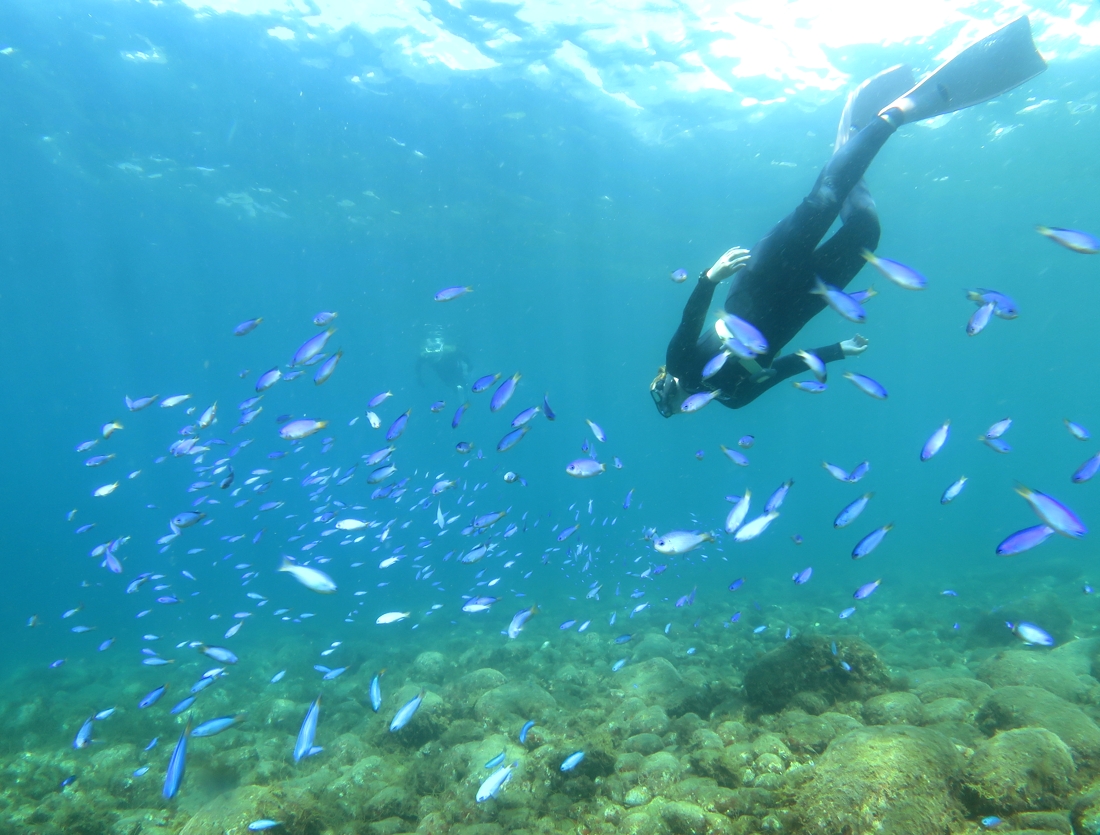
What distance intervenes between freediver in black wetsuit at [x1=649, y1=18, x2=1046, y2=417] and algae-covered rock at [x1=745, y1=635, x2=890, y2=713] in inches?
134

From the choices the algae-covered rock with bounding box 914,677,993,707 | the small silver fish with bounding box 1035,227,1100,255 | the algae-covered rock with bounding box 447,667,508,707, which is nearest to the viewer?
the small silver fish with bounding box 1035,227,1100,255

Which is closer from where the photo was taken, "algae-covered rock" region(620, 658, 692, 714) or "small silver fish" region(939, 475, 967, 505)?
"small silver fish" region(939, 475, 967, 505)

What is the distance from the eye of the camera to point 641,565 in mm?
26516

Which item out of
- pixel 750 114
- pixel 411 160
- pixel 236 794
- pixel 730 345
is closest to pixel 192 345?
pixel 411 160

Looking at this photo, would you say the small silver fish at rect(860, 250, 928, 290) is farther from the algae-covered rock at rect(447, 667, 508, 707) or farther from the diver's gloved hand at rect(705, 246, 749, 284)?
the algae-covered rock at rect(447, 667, 508, 707)

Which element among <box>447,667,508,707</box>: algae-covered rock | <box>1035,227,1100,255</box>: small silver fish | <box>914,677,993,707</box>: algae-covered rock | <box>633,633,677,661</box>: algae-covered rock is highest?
<box>1035,227,1100,255</box>: small silver fish

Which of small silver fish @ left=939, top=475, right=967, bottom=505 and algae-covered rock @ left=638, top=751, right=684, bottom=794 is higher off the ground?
small silver fish @ left=939, top=475, right=967, bottom=505

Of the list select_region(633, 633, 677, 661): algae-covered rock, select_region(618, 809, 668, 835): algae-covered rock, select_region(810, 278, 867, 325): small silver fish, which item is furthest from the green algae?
select_region(810, 278, 867, 325): small silver fish

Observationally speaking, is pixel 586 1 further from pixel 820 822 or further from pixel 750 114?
pixel 820 822

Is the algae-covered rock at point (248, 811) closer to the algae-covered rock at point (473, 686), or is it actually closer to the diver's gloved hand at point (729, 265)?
the algae-covered rock at point (473, 686)

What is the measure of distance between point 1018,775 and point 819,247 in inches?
175

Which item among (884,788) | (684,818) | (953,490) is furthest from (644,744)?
(953,490)

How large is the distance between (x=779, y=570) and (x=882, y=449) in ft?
647

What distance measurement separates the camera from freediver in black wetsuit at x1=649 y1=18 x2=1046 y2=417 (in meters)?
4.64
